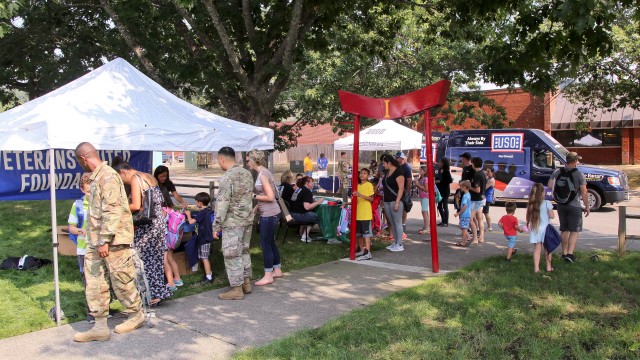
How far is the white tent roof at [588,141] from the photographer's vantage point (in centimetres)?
3278

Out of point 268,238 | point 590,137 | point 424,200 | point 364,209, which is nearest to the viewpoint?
point 268,238

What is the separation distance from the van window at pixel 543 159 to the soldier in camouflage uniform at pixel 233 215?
1221 centimetres

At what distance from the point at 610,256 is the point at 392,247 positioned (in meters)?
3.51

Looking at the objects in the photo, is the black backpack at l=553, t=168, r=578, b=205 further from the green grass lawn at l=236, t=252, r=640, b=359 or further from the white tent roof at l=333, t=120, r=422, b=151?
the white tent roof at l=333, t=120, r=422, b=151

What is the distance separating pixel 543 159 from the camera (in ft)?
53.6

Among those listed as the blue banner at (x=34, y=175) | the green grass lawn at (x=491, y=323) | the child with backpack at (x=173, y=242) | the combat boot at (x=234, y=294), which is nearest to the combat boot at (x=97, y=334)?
the green grass lawn at (x=491, y=323)

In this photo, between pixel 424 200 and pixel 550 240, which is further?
pixel 424 200

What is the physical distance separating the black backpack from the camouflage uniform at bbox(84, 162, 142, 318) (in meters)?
6.26

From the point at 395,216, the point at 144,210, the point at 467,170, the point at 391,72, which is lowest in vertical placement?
the point at 395,216

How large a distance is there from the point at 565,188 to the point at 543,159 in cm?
862

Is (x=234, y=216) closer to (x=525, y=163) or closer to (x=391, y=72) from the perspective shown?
(x=525, y=163)

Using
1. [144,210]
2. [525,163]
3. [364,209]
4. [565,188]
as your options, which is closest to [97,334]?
[144,210]

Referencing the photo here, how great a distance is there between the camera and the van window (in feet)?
53.2

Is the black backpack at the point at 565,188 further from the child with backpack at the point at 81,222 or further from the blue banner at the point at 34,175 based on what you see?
the blue banner at the point at 34,175
